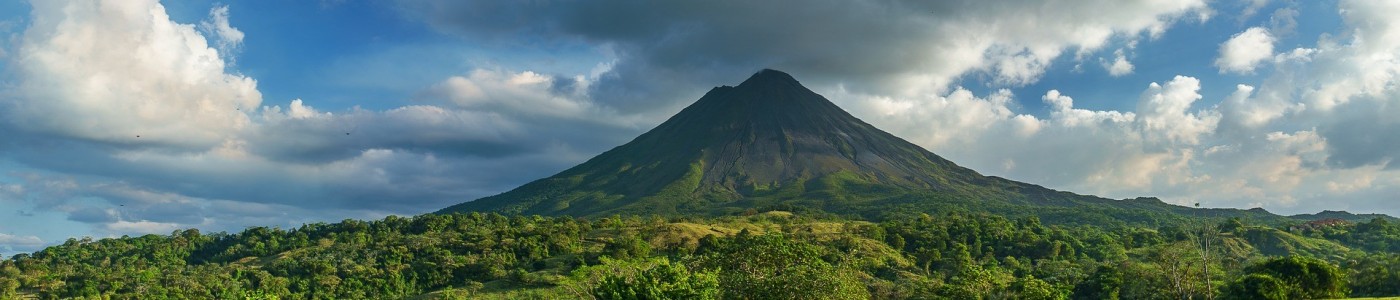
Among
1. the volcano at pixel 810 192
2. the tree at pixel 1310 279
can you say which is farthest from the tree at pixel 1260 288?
the volcano at pixel 810 192

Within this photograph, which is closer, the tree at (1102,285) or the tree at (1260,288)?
the tree at (1260,288)

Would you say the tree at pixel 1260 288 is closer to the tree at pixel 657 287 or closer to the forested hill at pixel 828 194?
the tree at pixel 657 287

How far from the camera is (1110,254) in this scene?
3332 inches

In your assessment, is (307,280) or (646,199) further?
(646,199)

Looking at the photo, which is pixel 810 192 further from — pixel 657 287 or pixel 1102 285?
pixel 657 287

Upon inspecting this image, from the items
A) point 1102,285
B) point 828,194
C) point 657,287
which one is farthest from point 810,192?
point 657,287

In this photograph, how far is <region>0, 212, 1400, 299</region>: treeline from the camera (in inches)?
1634

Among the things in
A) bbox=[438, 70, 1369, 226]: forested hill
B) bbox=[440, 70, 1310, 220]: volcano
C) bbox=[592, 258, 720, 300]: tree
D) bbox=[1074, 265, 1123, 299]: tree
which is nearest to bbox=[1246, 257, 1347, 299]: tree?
bbox=[1074, 265, 1123, 299]: tree

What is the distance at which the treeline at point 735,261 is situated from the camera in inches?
1634

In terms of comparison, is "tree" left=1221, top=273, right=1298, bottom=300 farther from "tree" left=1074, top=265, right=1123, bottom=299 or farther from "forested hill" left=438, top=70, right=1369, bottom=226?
"forested hill" left=438, top=70, right=1369, bottom=226

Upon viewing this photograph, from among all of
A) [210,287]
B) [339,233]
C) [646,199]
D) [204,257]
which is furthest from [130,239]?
[646,199]

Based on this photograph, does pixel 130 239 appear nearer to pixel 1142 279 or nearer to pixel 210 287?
pixel 210 287

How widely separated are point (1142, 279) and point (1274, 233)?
2332 inches

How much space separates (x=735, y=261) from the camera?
37.0 meters
